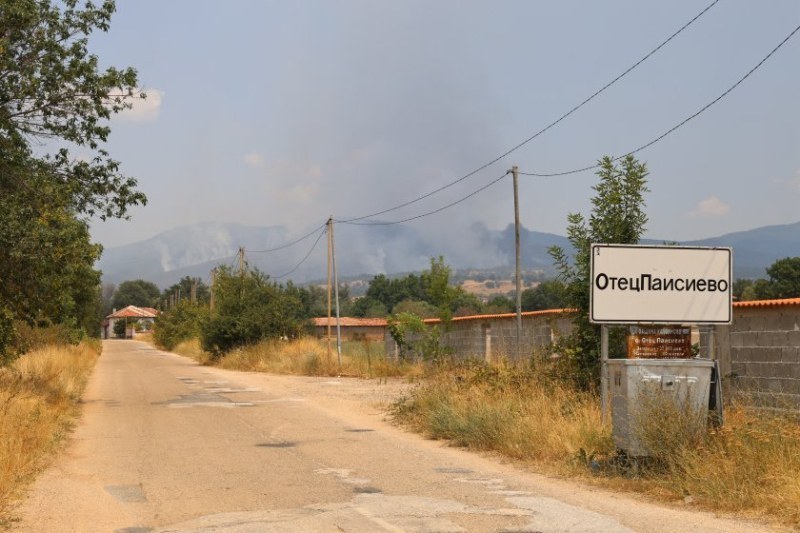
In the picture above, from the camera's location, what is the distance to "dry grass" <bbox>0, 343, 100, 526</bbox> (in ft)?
32.6

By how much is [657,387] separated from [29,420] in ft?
30.0

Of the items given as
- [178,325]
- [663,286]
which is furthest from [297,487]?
[178,325]

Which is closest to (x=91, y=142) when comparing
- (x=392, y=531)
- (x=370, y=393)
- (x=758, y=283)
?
(x=370, y=393)

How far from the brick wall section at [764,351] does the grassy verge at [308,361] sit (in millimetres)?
17536

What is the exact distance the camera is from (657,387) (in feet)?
33.4

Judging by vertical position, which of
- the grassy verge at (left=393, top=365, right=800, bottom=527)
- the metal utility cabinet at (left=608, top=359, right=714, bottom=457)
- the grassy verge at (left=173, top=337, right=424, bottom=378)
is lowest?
the grassy verge at (left=173, top=337, right=424, bottom=378)

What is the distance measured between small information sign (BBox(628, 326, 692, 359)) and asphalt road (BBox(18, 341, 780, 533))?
255cm

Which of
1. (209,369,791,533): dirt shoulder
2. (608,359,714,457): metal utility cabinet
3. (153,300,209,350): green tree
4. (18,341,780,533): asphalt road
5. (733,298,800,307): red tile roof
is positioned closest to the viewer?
(209,369,791,533): dirt shoulder

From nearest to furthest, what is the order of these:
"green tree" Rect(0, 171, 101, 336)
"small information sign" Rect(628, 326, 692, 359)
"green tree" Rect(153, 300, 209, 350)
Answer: "small information sign" Rect(628, 326, 692, 359)
"green tree" Rect(0, 171, 101, 336)
"green tree" Rect(153, 300, 209, 350)

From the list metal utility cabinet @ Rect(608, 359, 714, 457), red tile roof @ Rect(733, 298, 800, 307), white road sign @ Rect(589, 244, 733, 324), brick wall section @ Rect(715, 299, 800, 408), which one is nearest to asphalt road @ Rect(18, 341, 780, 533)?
metal utility cabinet @ Rect(608, 359, 714, 457)

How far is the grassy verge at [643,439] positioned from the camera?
8625 mm

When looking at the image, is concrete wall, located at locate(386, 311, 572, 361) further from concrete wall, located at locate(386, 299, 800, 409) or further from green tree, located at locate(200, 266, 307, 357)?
concrete wall, located at locate(386, 299, 800, 409)

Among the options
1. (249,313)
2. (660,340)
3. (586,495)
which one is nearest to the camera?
(586,495)

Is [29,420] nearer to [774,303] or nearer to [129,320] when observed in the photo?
[774,303]
